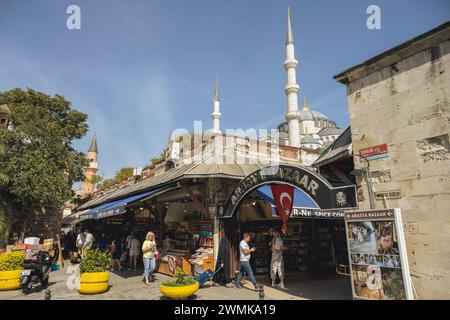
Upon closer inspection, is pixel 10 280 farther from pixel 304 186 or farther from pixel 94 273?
pixel 304 186

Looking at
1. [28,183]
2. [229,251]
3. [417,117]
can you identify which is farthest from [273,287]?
[28,183]

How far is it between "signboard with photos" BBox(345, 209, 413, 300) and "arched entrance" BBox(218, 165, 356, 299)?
94.1 inches

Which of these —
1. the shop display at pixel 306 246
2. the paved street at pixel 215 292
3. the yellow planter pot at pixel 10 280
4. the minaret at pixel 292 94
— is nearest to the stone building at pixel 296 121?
the minaret at pixel 292 94

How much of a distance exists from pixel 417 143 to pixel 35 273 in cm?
1031

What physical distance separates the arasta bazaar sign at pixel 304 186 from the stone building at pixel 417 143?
0.63m

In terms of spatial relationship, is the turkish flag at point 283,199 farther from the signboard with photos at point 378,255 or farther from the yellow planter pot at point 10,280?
the yellow planter pot at point 10,280

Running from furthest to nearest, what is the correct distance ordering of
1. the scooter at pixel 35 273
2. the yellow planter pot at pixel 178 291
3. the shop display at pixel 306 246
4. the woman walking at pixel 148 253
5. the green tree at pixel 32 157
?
the green tree at pixel 32 157 < the shop display at pixel 306 246 < the woman walking at pixel 148 253 < the scooter at pixel 35 273 < the yellow planter pot at pixel 178 291

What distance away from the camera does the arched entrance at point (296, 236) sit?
835cm

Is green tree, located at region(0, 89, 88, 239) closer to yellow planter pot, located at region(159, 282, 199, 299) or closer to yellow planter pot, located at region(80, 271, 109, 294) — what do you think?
yellow planter pot, located at region(80, 271, 109, 294)

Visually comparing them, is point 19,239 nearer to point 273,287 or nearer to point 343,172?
point 273,287

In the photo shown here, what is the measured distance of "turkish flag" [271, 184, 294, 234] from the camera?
7.59m

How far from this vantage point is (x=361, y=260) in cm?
544

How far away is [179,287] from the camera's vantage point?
672 centimetres

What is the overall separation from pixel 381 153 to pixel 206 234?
22.1 feet
